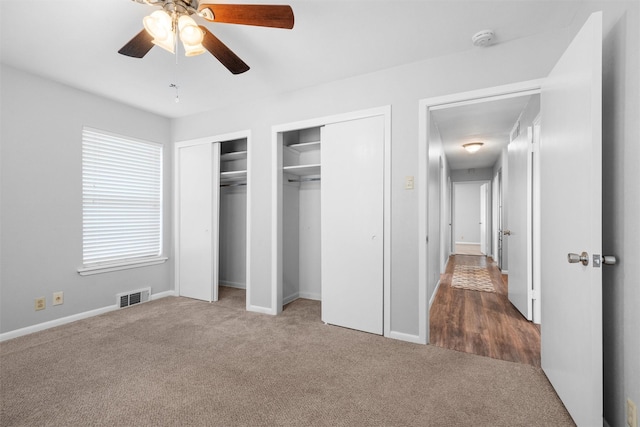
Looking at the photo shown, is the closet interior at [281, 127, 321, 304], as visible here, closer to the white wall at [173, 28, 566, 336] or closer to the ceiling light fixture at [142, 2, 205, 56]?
the white wall at [173, 28, 566, 336]

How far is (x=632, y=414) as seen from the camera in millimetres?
1227

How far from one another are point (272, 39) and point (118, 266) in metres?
3.16

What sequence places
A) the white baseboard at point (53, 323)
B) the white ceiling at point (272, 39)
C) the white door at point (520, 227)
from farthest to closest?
the white door at point (520, 227) < the white baseboard at point (53, 323) < the white ceiling at point (272, 39)

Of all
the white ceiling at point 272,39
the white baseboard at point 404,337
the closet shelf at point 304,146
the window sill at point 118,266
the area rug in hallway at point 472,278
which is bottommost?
the area rug in hallway at point 472,278

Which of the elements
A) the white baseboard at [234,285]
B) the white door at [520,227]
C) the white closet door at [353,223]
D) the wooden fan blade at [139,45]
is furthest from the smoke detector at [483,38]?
the white baseboard at [234,285]

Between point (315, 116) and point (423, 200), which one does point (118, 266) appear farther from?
point (423, 200)

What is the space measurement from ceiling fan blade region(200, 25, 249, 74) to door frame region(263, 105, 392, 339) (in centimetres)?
116

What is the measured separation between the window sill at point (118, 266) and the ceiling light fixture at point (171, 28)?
276 cm

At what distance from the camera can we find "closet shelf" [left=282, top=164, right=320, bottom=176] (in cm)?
341

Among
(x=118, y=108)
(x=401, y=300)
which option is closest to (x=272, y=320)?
(x=401, y=300)

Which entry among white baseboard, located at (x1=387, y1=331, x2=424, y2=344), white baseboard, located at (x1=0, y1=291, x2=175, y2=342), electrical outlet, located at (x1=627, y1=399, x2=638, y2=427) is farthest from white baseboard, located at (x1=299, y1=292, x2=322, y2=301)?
electrical outlet, located at (x1=627, y1=399, x2=638, y2=427)

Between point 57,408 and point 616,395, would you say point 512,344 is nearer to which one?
point 616,395

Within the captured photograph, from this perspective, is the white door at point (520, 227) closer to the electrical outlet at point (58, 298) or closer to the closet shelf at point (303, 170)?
the closet shelf at point (303, 170)

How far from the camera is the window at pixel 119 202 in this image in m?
3.31
